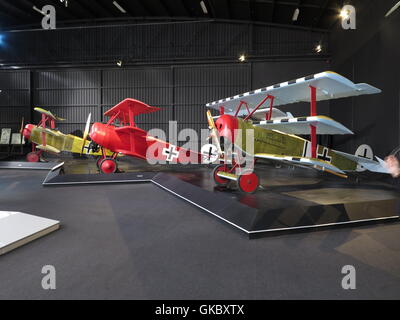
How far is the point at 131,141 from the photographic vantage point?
8.45m

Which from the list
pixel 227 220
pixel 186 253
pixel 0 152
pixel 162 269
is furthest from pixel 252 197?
pixel 0 152

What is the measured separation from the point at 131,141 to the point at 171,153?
147cm

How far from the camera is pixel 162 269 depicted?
7.95 ft

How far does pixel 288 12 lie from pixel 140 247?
13.9 m

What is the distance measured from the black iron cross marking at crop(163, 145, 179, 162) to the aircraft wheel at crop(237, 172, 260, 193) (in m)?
4.55

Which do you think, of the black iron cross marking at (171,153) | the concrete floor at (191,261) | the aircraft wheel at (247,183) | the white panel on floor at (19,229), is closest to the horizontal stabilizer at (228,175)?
the aircraft wheel at (247,183)

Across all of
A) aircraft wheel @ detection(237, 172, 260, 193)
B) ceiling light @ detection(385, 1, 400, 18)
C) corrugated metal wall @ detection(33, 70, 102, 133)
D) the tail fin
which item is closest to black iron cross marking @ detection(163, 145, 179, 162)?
aircraft wheel @ detection(237, 172, 260, 193)

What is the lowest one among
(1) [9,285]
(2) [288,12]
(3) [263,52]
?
(1) [9,285]

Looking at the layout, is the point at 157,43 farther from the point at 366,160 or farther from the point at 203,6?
the point at 366,160

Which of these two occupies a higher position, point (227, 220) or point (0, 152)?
point (0, 152)

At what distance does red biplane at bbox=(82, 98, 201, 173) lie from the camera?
812 cm

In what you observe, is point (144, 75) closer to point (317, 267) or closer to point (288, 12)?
point (288, 12)

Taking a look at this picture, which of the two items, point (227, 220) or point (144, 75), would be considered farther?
point (144, 75)

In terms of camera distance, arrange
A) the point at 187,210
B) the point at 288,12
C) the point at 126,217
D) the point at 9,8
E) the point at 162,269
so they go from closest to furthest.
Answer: the point at 162,269 → the point at 126,217 → the point at 187,210 → the point at 288,12 → the point at 9,8
